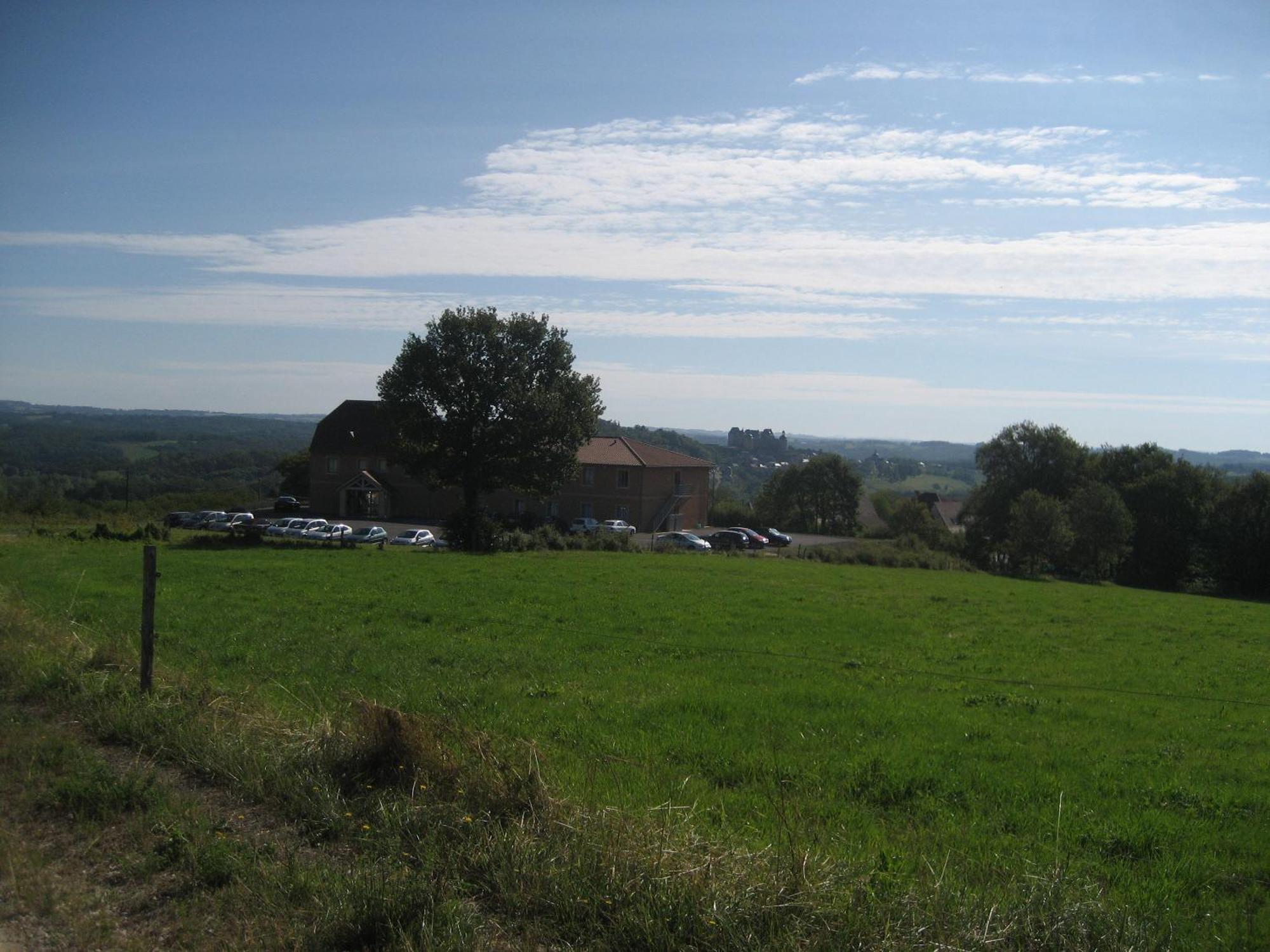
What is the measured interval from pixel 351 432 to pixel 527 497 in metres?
15.4

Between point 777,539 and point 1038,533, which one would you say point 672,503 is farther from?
point 1038,533

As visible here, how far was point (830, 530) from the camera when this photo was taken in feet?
269

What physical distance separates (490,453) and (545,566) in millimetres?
14120

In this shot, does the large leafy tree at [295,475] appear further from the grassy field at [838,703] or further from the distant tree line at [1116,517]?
the grassy field at [838,703]

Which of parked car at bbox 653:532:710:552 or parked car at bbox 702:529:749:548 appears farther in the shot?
parked car at bbox 702:529:749:548

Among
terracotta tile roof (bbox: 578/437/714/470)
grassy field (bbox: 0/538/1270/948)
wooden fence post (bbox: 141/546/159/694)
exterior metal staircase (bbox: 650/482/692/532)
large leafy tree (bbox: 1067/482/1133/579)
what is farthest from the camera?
exterior metal staircase (bbox: 650/482/692/532)

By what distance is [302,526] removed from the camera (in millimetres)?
51688

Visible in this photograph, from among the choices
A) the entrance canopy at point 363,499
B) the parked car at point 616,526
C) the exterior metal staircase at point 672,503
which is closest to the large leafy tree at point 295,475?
the entrance canopy at point 363,499

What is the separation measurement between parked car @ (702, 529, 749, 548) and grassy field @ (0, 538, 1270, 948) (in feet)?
88.7

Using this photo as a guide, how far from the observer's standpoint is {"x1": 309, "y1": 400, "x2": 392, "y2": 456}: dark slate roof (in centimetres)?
6950

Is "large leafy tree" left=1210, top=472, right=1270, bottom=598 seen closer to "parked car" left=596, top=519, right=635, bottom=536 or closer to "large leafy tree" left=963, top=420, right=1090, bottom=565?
"large leafy tree" left=963, top=420, right=1090, bottom=565

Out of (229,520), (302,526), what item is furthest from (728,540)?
(229,520)

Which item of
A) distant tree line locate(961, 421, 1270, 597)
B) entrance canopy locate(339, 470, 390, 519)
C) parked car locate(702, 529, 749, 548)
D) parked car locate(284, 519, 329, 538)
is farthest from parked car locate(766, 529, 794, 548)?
parked car locate(284, 519, 329, 538)

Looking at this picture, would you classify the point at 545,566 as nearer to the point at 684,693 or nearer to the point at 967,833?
the point at 684,693
